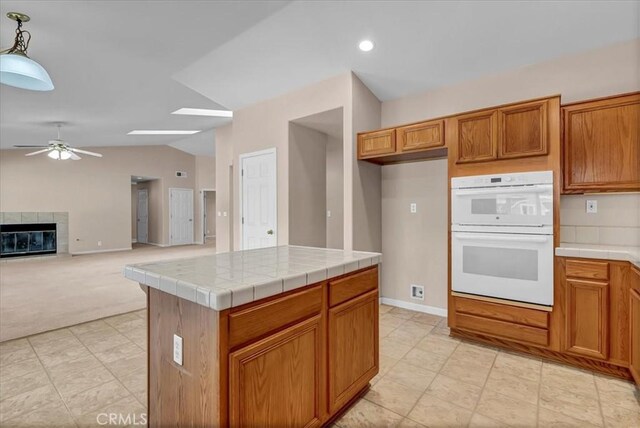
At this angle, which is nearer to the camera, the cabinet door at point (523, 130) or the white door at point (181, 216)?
the cabinet door at point (523, 130)

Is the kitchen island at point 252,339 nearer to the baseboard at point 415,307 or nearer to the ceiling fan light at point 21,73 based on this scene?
the ceiling fan light at point 21,73

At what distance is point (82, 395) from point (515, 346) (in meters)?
3.31

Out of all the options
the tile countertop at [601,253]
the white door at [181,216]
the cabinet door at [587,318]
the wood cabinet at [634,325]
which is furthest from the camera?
the white door at [181,216]

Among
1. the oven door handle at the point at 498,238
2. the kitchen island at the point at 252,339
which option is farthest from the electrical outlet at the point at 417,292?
the kitchen island at the point at 252,339

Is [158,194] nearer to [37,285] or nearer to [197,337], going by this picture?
[37,285]

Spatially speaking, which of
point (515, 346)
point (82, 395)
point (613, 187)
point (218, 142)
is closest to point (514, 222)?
point (613, 187)

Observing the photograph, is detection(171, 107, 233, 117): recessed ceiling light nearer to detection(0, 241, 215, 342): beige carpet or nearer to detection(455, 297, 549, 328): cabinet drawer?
detection(0, 241, 215, 342): beige carpet

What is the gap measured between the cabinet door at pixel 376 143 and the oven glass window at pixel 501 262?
1325 mm

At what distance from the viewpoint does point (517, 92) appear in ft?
10.2

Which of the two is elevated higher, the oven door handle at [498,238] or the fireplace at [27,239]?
the oven door handle at [498,238]

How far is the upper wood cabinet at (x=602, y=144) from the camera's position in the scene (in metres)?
2.41

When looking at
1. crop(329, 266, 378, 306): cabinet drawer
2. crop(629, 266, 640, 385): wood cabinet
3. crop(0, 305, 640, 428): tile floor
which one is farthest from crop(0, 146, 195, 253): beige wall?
crop(629, 266, 640, 385): wood cabinet

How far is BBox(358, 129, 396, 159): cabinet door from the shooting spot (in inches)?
136

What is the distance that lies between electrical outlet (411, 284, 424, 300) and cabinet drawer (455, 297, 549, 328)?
0.82 metres
